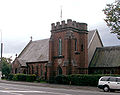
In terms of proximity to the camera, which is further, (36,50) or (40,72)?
(36,50)

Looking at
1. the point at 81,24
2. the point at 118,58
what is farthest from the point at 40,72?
the point at 118,58

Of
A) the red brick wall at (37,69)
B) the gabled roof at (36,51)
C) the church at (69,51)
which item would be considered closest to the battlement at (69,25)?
the church at (69,51)

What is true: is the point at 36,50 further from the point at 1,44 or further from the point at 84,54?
the point at 84,54

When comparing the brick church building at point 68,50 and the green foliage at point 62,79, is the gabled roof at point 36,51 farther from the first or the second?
the green foliage at point 62,79

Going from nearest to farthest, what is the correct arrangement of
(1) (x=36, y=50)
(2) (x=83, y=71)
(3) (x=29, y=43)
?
1. (2) (x=83, y=71)
2. (1) (x=36, y=50)
3. (3) (x=29, y=43)

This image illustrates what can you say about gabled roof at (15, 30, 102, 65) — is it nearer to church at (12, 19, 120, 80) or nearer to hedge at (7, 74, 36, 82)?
church at (12, 19, 120, 80)

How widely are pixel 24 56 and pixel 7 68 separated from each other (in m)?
11.1

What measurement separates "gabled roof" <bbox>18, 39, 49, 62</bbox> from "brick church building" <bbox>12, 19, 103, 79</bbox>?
1.17ft

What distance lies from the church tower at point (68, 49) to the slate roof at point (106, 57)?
1.97 m

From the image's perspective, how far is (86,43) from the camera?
43.0 meters

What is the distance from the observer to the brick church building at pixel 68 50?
4041cm

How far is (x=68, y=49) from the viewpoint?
132 feet

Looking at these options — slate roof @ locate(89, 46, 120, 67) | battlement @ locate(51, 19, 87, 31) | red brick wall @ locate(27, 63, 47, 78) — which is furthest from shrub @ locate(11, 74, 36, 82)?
slate roof @ locate(89, 46, 120, 67)

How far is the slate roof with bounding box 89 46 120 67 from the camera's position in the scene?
39.5 metres
